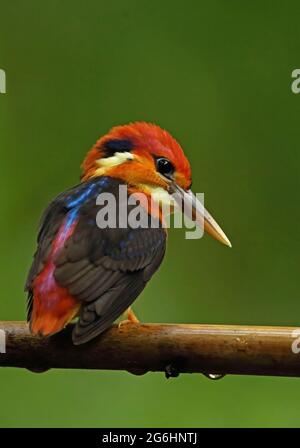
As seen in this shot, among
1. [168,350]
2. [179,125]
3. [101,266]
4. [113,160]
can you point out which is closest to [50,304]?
[101,266]

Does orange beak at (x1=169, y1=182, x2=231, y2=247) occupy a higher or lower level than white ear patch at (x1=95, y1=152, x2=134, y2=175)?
lower

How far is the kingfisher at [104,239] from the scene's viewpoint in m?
1.83

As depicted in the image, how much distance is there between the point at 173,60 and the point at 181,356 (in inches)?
77.1

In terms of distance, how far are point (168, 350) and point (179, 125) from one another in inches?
77.2

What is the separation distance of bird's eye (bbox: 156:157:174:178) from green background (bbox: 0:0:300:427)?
88cm

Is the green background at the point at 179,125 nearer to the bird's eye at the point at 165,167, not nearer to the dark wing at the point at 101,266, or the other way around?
the bird's eye at the point at 165,167

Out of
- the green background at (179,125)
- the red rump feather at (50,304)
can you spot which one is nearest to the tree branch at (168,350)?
the red rump feather at (50,304)

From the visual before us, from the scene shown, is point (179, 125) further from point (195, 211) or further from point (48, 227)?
point (48, 227)

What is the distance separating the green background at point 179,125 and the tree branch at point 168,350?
126 centimetres

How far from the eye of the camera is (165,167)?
7.47 feet

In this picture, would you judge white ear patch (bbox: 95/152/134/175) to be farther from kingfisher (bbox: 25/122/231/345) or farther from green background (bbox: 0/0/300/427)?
green background (bbox: 0/0/300/427)

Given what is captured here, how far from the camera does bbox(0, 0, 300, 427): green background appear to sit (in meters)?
3.17

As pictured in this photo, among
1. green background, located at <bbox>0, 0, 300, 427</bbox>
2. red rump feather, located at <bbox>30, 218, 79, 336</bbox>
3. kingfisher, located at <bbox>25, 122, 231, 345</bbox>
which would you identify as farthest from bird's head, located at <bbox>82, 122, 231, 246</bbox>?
green background, located at <bbox>0, 0, 300, 427</bbox>

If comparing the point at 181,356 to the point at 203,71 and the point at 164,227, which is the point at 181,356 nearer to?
the point at 164,227
